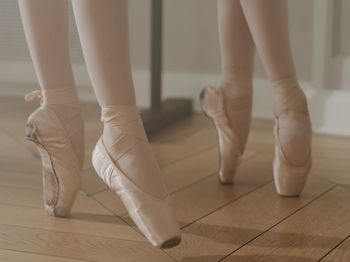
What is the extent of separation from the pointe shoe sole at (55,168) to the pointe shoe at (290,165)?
1.04ft

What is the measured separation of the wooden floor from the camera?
0.93 meters

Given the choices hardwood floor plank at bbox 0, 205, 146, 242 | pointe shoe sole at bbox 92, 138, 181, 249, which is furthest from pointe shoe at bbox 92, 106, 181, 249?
hardwood floor plank at bbox 0, 205, 146, 242

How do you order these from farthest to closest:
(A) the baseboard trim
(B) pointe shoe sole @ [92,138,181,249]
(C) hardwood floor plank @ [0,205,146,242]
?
(A) the baseboard trim < (C) hardwood floor plank @ [0,205,146,242] < (B) pointe shoe sole @ [92,138,181,249]

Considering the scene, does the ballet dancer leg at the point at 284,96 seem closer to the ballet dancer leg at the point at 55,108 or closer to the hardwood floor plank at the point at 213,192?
the hardwood floor plank at the point at 213,192

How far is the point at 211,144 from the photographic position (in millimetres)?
Result: 1607

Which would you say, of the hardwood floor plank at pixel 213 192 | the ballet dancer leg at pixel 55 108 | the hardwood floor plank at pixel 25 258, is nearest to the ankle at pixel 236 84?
the hardwood floor plank at pixel 213 192

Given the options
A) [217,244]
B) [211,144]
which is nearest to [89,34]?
[217,244]

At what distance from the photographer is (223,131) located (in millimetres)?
1218

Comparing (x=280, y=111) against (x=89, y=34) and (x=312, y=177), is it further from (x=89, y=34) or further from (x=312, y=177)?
(x=89, y=34)

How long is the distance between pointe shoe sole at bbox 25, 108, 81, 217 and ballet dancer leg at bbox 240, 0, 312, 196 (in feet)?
1.06

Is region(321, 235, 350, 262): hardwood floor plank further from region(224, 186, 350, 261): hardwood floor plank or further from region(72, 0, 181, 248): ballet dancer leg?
region(72, 0, 181, 248): ballet dancer leg

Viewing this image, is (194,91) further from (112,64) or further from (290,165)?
(112,64)

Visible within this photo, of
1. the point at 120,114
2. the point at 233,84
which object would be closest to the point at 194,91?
the point at 233,84

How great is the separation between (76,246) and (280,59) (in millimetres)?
428
